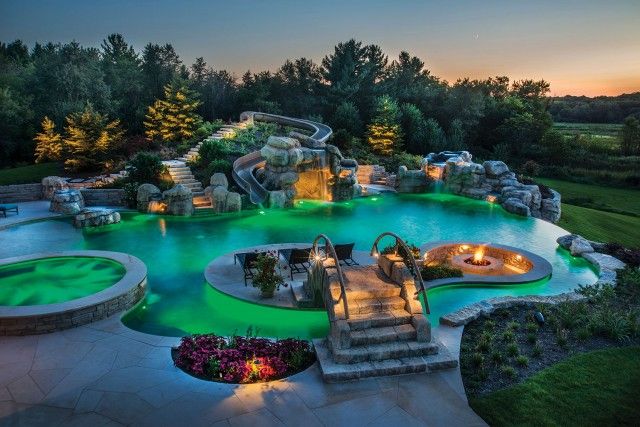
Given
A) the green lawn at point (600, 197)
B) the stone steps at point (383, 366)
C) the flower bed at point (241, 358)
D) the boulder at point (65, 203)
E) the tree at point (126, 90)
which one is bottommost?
the green lawn at point (600, 197)

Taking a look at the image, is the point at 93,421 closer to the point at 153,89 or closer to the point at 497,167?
the point at 497,167

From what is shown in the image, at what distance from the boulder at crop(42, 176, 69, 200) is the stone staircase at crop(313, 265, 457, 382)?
766 inches

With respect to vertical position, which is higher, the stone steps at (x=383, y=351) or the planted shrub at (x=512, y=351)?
the stone steps at (x=383, y=351)

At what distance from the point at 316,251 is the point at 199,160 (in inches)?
705

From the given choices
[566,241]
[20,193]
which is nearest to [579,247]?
[566,241]

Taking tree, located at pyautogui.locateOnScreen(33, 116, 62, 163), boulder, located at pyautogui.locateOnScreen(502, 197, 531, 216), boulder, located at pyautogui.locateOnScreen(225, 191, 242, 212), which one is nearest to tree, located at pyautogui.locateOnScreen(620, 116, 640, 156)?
boulder, located at pyautogui.locateOnScreen(502, 197, 531, 216)

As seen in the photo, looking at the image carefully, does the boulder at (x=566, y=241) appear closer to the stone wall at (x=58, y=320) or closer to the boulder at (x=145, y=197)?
the stone wall at (x=58, y=320)

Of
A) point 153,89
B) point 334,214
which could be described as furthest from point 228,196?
point 153,89

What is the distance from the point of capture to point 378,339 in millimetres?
8117

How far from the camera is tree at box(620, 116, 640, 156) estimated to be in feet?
135

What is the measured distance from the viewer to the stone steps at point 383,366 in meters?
7.39

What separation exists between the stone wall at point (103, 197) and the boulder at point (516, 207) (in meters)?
19.8

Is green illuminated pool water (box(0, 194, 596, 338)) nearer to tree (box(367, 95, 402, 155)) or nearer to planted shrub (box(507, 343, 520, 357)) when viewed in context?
planted shrub (box(507, 343, 520, 357))

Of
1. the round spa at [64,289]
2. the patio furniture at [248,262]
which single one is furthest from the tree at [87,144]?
the patio furniture at [248,262]
